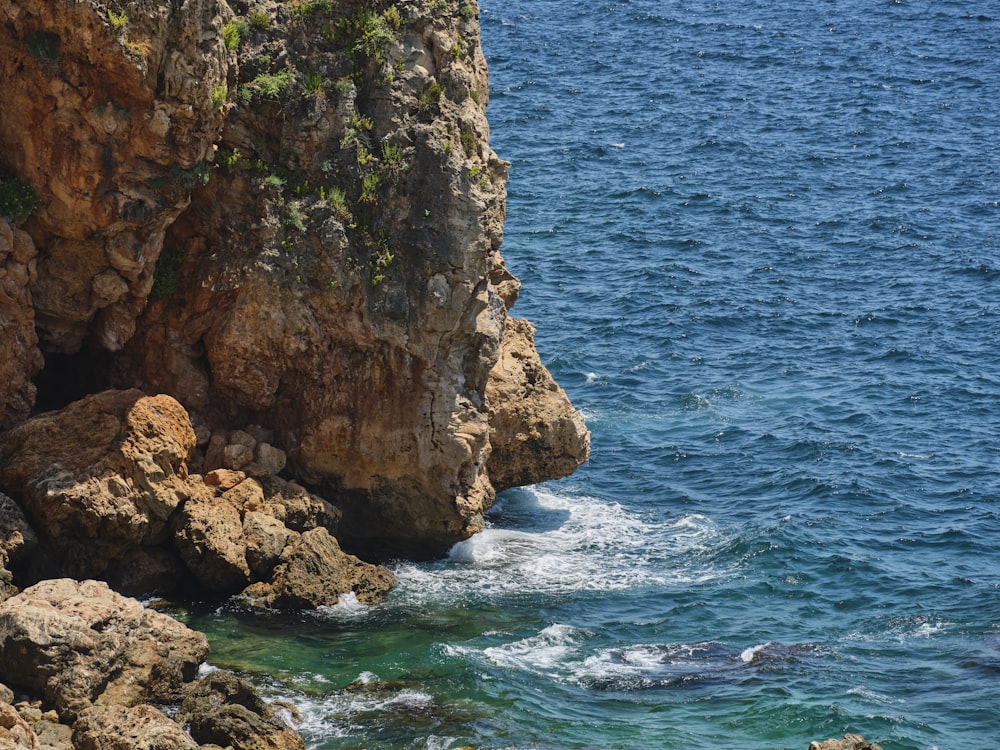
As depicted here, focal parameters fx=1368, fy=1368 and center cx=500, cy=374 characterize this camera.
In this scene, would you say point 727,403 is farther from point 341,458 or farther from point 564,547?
point 341,458

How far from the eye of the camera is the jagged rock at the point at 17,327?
1139 inches

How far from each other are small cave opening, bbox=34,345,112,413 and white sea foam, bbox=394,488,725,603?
853cm

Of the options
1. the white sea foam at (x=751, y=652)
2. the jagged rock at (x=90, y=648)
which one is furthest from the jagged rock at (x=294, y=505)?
the white sea foam at (x=751, y=652)

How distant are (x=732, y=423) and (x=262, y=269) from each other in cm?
1738

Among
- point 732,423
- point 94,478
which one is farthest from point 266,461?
point 732,423

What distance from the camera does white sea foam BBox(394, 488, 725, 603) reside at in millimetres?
33031

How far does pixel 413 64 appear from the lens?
32.5m

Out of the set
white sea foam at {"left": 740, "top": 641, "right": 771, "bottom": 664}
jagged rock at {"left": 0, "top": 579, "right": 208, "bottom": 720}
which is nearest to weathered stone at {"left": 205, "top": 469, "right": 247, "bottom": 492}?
jagged rock at {"left": 0, "top": 579, "right": 208, "bottom": 720}

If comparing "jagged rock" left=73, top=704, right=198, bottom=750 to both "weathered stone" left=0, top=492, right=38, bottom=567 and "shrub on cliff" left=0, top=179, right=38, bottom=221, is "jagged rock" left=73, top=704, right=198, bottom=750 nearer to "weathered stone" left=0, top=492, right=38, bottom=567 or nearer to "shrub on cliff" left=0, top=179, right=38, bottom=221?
"weathered stone" left=0, top=492, right=38, bottom=567

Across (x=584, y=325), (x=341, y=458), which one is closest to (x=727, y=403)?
(x=584, y=325)

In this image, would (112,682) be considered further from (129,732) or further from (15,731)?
(15,731)

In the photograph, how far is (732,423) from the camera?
42781 mm

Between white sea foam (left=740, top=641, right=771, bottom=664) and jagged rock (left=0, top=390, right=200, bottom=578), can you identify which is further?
white sea foam (left=740, top=641, right=771, bottom=664)

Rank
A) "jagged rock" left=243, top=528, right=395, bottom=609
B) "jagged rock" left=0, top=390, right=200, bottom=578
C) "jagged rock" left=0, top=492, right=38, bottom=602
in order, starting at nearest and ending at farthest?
1. "jagged rock" left=0, top=492, right=38, bottom=602
2. "jagged rock" left=0, top=390, right=200, bottom=578
3. "jagged rock" left=243, top=528, right=395, bottom=609
